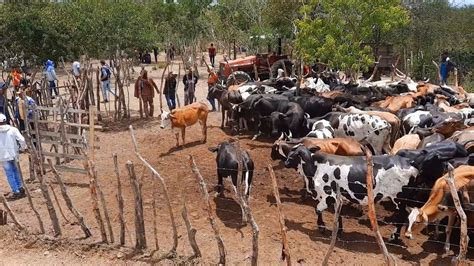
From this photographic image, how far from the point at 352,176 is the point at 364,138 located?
3.54 m

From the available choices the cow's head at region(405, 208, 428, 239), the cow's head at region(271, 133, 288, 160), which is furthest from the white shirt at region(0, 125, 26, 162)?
the cow's head at region(405, 208, 428, 239)

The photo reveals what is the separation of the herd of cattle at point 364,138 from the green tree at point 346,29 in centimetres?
107

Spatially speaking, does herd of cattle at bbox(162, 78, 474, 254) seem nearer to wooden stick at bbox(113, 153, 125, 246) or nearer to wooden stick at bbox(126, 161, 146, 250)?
wooden stick at bbox(126, 161, 146, 250)

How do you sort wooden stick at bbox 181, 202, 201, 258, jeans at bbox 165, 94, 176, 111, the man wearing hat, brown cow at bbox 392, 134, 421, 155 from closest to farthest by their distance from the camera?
wooden stick at bbox 181, 202, 201, 258 → brown cow at bbox 392, 134, 421, 155 → the man wearing hat → jeans at bbox 165, 94, 176, 111

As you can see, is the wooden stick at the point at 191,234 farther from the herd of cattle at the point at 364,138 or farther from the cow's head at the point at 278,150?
the cow's head at the point at 278,150

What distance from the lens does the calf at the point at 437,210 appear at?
7027 millimetres

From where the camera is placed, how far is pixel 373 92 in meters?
15.6

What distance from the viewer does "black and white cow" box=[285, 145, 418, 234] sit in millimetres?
7855

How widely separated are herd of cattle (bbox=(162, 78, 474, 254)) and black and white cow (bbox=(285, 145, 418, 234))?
0.02m

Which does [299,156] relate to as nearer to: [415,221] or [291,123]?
[415,221]

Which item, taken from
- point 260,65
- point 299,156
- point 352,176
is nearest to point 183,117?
point 299,156

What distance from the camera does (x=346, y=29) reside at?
660 inches

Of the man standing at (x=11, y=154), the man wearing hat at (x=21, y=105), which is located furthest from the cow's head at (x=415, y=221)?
the man wearing hat at (x=21, y=105)

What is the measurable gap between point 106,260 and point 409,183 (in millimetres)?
5089
